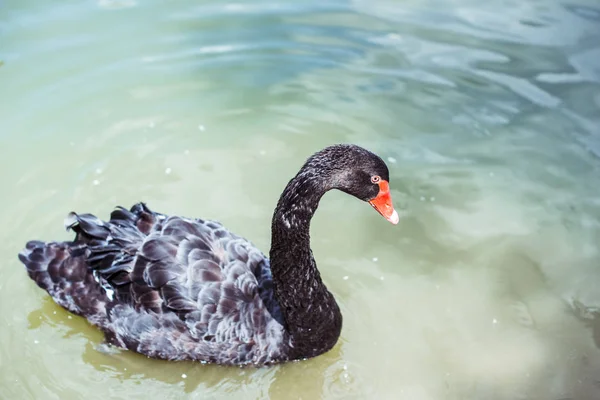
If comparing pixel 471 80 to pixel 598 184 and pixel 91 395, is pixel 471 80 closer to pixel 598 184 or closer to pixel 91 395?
pixel 598 184

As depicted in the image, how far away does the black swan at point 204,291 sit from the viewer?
3.86 metres

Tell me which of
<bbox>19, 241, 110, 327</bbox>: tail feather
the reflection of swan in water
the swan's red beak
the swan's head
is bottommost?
the reflection of swan in water

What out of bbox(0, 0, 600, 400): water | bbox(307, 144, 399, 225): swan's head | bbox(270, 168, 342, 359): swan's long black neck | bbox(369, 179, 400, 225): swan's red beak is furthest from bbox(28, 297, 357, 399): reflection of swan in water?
bbox(307, 144, 399, 225): swan's head

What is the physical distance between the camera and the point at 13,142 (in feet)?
18.9

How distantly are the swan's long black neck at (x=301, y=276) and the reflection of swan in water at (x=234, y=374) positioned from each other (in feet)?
0.45

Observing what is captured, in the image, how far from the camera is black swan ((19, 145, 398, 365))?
3.86 metres

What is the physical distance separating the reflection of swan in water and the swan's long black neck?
137 millimetres

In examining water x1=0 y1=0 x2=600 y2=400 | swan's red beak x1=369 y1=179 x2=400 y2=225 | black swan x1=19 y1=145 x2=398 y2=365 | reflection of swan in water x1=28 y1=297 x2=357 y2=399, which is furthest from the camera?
water x1=0 y1=0 x2=600 y2=400

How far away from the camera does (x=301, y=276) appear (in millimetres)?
3838

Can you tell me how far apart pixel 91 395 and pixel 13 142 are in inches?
106

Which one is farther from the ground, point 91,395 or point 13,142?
point 13,142

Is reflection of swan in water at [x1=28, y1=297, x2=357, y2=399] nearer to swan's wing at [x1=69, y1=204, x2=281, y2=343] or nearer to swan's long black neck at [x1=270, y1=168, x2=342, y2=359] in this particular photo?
swan's long black neck at [x1=270, y1=168, x2=342, y2=359]

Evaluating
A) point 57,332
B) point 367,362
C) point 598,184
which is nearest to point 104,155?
point 57,332

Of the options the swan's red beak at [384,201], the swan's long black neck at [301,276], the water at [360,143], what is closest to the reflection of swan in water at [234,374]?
the water at [360,143]
